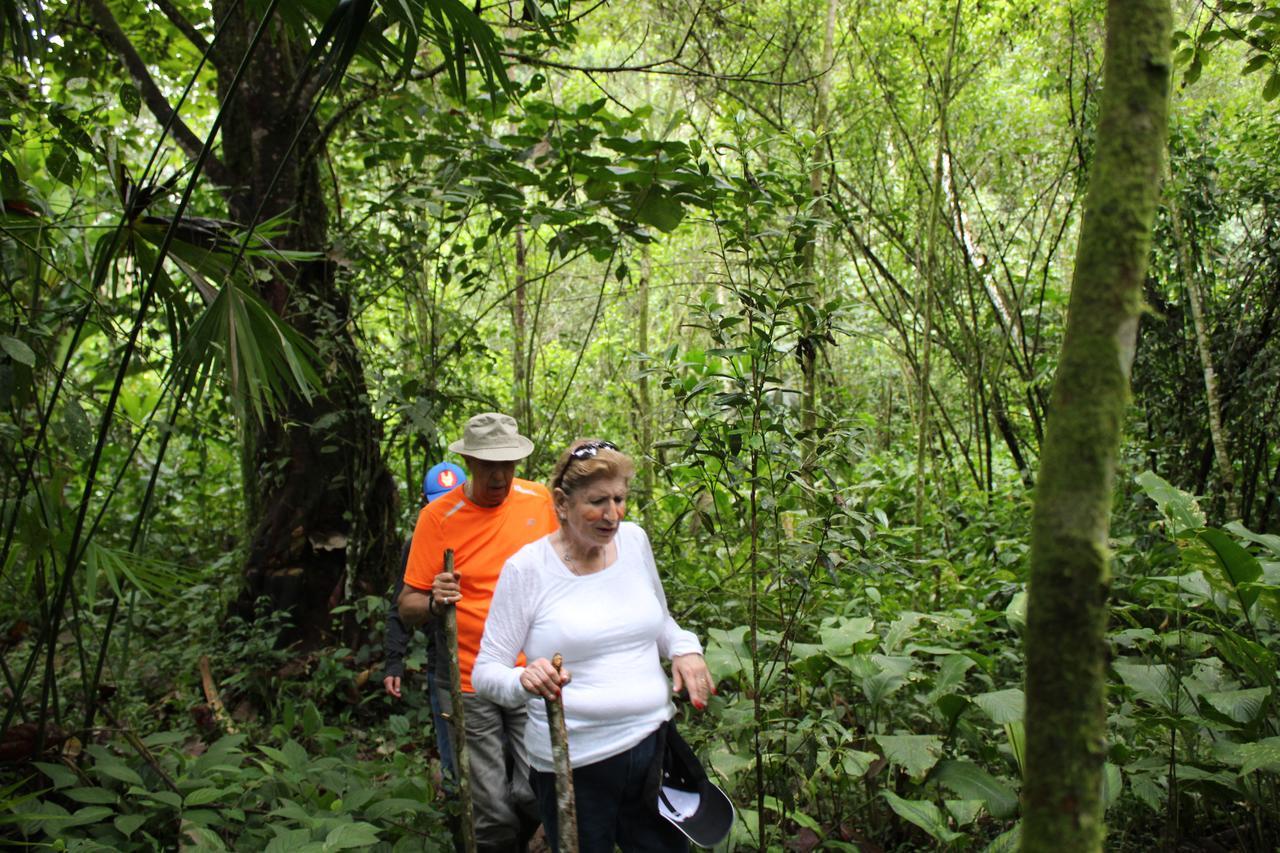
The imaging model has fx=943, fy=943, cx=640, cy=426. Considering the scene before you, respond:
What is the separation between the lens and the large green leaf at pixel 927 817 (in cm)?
284

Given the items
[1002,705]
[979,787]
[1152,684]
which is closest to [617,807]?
[979,787]

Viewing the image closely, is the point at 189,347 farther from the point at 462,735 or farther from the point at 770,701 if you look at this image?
the point at 770,701

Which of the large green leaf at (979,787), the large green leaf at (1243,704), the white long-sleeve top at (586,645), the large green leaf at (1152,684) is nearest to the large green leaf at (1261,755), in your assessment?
the large green leaf at (1243,704)

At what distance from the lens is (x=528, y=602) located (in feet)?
8.50

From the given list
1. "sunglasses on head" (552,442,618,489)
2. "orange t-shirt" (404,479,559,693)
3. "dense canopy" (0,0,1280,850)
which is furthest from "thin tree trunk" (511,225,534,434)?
"sunglasses on head" (552,442,618,489)

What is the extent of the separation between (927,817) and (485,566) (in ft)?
5.74

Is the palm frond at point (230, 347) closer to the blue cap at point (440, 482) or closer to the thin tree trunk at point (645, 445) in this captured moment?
the blue cap at point (440, 482)

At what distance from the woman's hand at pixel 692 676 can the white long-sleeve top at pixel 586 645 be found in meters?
0.04

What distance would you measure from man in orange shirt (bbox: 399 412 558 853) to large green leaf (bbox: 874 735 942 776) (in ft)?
4.04

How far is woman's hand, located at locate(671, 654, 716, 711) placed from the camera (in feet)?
8.24

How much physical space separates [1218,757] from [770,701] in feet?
5.09

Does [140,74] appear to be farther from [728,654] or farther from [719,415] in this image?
[728,654]

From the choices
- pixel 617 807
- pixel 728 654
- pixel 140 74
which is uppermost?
pixel 140 74

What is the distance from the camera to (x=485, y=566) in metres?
3.57
